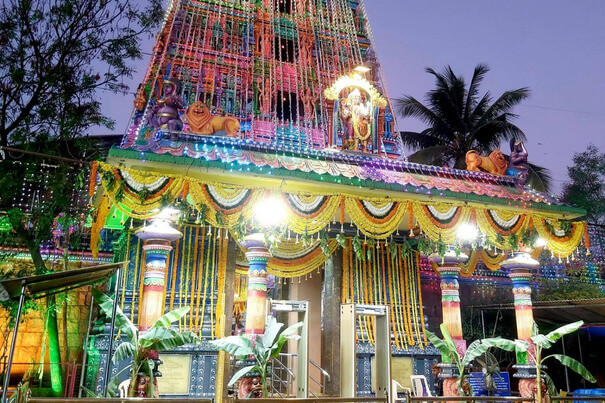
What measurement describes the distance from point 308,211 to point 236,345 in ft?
7.87

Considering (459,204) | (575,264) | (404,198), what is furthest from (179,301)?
(575,264)

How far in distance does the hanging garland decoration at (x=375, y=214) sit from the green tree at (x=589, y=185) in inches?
564

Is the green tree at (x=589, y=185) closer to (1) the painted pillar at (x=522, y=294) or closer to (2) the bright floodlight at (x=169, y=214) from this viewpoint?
(1) the painted pillar at (x=522, y=294)

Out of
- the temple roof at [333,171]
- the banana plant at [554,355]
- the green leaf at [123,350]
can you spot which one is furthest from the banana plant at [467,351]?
the green leaf at [123,350]

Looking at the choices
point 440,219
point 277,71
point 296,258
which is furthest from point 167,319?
point 277,71

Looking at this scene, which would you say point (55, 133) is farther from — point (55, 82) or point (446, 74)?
point (446, 74)

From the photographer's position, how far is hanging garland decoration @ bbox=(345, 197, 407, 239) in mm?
8523

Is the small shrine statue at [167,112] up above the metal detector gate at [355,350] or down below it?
above

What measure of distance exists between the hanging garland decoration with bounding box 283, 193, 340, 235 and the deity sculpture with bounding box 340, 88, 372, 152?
2.18 m

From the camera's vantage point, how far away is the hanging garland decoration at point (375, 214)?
8.52 m

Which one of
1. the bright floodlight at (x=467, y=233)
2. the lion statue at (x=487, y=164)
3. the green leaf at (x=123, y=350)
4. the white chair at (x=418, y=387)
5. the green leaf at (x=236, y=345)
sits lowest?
the white chair at (x=418, y=387)

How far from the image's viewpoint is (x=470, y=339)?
14156 millimetres

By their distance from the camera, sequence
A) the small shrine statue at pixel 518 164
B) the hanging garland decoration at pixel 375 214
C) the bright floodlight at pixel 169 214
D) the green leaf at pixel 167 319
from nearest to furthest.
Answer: the green leaf at pixel 167 319 → the hanging garland decoration at pixel 375 214 → the bright floodlight at pixel 169 214 → the small shrine statue at pixel 518 164

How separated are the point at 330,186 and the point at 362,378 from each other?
4.51 m
